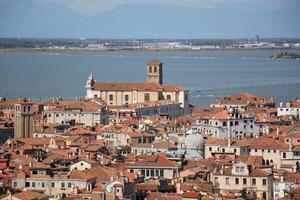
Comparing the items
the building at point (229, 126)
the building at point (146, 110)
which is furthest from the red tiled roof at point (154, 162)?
the building at point (146, 110)

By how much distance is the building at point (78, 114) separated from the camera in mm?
43875

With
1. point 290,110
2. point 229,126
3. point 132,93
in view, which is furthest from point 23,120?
point 132,93

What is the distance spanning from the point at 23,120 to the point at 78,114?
21.0ft

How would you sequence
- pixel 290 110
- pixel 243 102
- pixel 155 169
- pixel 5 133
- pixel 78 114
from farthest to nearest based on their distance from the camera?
pixel 243 102
pixel 78 114
pixel 290 110
pixel 5 133
pixel 155 169

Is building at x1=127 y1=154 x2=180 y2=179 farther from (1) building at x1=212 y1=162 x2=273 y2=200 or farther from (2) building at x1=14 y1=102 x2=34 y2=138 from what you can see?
(2) building at x1=14 y1=102 x2=34 y2=138

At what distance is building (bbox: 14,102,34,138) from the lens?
123 ft

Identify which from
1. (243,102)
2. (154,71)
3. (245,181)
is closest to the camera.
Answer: (245,181)

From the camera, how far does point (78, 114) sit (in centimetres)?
4450

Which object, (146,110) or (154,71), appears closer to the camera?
(146,110)

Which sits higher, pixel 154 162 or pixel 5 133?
pixel 154 162

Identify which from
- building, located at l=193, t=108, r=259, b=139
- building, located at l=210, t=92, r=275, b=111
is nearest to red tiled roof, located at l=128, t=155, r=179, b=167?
building, located at l=193, t=108, r=259, b=139

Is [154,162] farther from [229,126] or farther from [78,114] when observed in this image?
[78,114]

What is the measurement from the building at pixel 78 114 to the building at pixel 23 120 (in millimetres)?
4206

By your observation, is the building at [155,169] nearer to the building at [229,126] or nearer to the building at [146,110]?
the building at [229,126]
